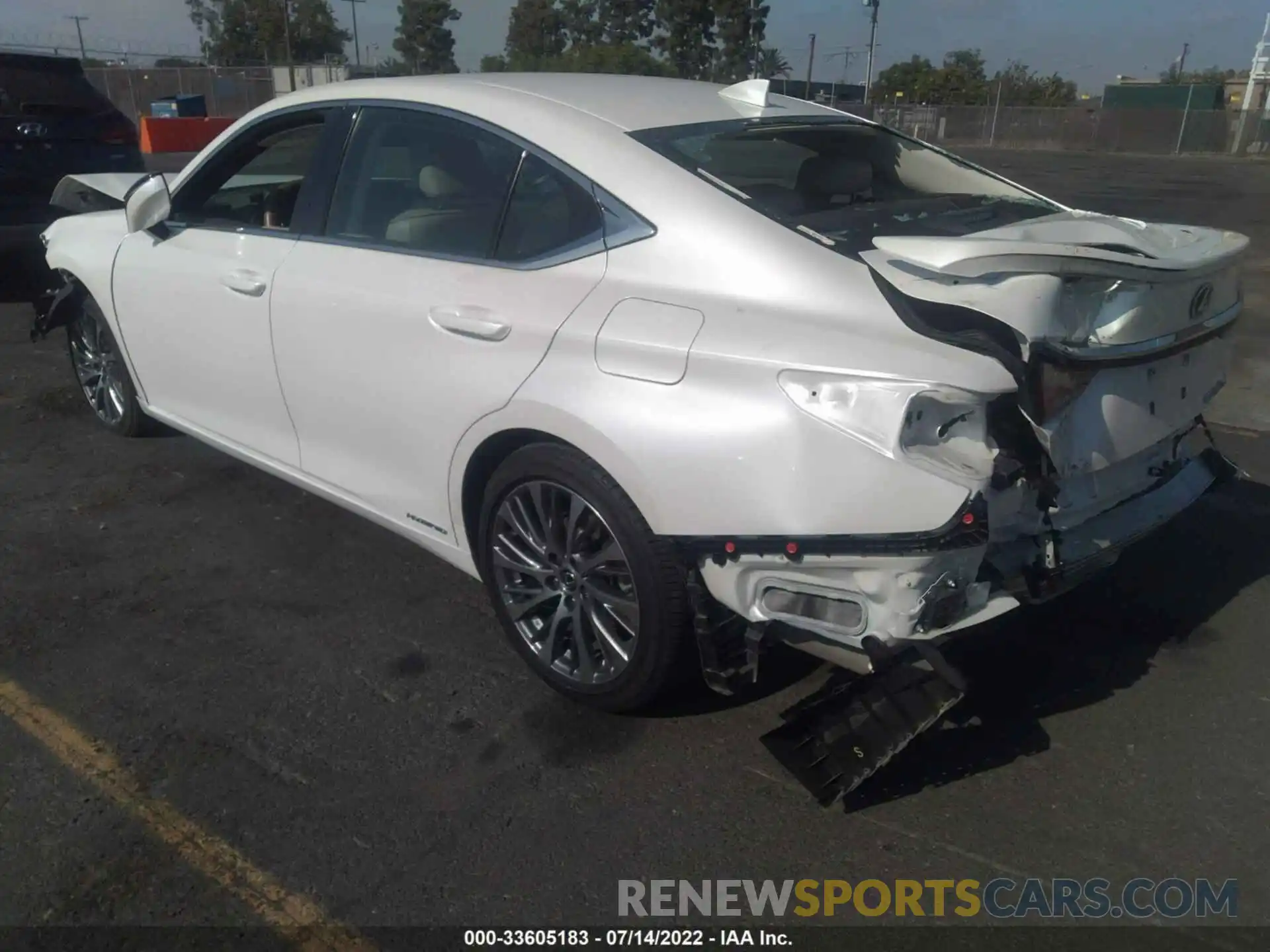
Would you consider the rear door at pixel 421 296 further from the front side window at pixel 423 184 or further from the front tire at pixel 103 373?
the front tire at pixel 103 373

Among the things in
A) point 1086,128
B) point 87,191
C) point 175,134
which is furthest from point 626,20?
point 87,191

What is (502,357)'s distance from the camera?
118 inches

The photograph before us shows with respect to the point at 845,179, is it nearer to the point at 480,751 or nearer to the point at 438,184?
the point at 438,184

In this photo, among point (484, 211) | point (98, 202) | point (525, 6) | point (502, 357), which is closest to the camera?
point (502, 357)

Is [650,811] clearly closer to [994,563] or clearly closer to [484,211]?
[994,563]

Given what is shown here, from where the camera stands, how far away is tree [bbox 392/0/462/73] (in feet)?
209

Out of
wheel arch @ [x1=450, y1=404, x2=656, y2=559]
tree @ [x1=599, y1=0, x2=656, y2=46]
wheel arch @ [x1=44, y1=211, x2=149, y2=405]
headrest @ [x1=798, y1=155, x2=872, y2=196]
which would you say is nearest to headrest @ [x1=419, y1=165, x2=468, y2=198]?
wheel arch @ [x1=450, y1=404, x2=656, y2=559]

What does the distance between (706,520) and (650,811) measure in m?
0.78

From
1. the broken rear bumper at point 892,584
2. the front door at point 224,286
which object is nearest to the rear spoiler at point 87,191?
the front door at point 224,286

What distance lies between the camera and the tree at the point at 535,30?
57.8 metres

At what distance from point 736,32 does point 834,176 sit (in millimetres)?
58874

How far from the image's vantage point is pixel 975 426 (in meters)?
2.43

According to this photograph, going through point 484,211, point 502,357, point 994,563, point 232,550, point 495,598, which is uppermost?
point 484,211

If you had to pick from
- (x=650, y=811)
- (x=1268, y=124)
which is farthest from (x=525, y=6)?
(x=650, y=811)
